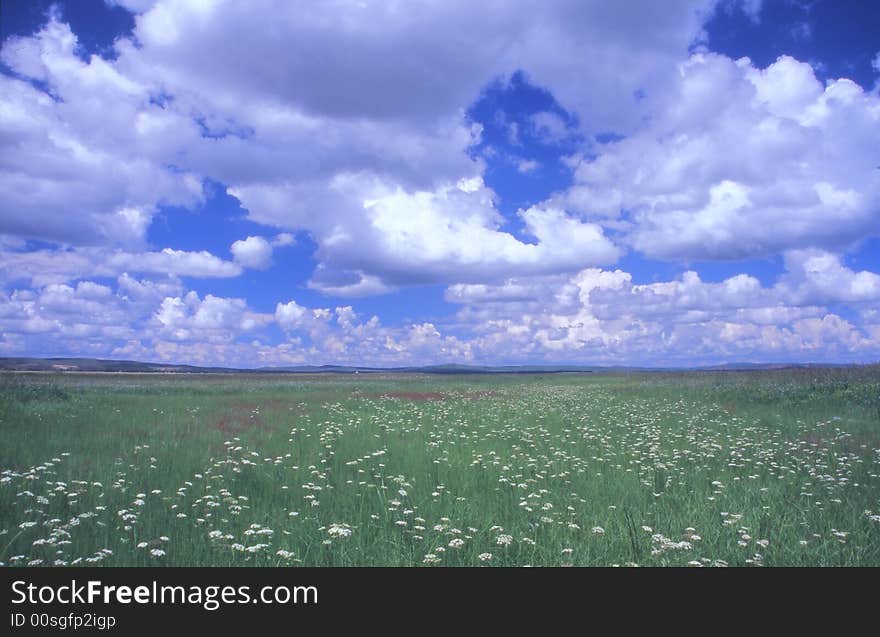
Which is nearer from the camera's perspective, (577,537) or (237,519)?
(577,537)

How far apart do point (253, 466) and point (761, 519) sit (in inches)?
339

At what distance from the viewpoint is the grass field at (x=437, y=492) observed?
5.49m

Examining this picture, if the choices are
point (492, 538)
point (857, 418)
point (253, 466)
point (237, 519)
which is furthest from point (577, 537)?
point (857, 418)

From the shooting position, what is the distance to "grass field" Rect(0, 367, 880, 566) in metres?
5.49

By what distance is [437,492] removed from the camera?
785 centimetres

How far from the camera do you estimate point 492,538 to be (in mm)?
5953

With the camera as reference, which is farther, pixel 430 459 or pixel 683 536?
pixel 430 459
